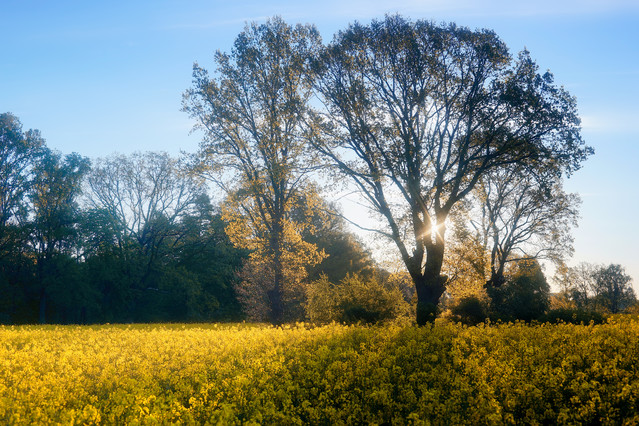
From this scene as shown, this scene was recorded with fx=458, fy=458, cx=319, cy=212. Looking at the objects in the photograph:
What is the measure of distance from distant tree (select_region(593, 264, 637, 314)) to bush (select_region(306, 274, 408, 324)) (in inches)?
2191

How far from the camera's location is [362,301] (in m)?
22.7

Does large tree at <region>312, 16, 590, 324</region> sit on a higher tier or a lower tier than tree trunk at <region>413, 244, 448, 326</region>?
higher

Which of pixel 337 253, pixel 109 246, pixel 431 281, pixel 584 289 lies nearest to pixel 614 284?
pixel 584 289

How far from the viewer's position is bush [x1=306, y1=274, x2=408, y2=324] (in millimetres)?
22031

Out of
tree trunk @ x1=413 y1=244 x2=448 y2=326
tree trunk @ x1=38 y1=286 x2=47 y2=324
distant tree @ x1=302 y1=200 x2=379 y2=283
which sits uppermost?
distant tree @ x1=302 y1=200 x2=379 y2=283

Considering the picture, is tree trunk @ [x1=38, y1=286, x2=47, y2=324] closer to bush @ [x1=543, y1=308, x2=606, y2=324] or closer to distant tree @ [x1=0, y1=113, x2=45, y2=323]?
distant tree @ [x1=0, y1=113, x2=45, y2=323]

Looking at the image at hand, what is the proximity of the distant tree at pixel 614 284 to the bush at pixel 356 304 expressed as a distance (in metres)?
55.6

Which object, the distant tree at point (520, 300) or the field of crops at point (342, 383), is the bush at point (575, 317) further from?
the field of crops at point (342, 383)

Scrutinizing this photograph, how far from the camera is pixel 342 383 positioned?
772 centimetres

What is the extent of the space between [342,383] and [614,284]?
72890 millimetres

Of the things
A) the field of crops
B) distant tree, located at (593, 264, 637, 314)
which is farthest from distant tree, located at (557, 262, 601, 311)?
the field of crops

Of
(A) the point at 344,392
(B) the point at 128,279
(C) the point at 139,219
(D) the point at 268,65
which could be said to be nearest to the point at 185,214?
(C) the point at 139,219

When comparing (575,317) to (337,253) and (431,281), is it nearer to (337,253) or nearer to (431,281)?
(431,281)

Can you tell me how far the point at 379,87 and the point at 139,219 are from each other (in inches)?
1292
